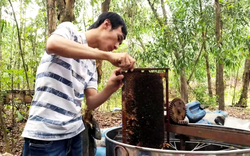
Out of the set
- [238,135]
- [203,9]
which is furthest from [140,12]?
[238,135]

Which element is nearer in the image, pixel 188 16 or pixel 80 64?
pixel 80 64

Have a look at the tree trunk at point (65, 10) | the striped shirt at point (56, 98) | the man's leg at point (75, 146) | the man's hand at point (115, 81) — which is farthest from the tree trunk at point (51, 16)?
the man's leg at point (75, 146)

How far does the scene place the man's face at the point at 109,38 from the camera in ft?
5.77

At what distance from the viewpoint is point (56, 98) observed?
1.46 metres

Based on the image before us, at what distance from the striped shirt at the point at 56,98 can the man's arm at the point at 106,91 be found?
0.31 metres

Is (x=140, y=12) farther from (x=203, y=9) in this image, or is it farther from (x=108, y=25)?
(x=108, y=25)

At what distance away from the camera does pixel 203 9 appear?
6.59m

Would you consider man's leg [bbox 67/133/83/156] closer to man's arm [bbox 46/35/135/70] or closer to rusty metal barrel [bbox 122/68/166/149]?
rusty metal barrel [bbox 122/68/166/149]

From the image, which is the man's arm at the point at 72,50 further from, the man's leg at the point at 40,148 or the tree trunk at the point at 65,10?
the tree trunk at the point at 65,10

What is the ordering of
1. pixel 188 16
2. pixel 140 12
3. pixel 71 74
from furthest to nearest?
pixel 140 12, pixel 188 16, pixel 71 74

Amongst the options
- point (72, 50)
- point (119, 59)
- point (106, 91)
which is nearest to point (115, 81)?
point (106, 91)

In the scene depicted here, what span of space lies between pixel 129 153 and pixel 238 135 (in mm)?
993

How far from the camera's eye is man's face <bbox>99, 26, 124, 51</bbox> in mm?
1758

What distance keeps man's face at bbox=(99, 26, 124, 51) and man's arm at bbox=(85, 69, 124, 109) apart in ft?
0.72
